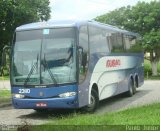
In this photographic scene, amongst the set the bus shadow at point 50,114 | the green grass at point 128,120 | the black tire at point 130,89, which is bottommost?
the black tire at point 130,89

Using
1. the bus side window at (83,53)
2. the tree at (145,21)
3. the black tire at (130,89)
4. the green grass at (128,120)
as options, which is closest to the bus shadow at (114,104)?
the black tire at (130,89)

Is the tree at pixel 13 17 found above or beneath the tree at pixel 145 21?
above

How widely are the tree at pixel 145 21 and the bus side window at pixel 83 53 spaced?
32943 millimetres

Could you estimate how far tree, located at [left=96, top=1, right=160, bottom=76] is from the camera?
49.5 meters

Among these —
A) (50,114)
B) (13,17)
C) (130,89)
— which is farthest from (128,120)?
(13,17)

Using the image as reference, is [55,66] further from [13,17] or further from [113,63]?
[13,17]

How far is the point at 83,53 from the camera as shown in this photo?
16.1 meters

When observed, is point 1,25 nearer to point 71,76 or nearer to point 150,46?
point 71,76

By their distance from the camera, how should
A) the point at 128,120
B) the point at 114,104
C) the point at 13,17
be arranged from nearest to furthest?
the point at 128,120
the point at 114,104
the point at 13,17

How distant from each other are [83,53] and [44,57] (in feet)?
4.43

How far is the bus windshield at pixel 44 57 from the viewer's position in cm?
1553

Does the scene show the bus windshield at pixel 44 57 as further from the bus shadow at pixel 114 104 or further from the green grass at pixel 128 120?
the green grass at pixel 128 120

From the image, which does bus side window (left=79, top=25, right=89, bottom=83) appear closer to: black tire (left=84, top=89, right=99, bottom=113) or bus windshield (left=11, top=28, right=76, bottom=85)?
bus windshield (left=11, top=28, right=76, bottom=85)

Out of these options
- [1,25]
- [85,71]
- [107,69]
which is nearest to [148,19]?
[1,25]
